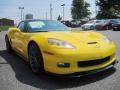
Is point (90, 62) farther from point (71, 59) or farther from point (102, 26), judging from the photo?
point (102, 26)

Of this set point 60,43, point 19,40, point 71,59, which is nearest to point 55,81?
point 71,59

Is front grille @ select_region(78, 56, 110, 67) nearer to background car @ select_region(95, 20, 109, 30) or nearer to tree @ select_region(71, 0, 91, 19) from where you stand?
background car @ select_region(95, 20, 109, 30)

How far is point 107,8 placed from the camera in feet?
197

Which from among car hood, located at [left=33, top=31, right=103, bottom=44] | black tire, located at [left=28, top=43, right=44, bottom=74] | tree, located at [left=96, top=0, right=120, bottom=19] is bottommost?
black tire, located at [left=28, top=43, right=44, bottom=74]

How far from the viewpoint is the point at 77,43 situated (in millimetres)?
5316

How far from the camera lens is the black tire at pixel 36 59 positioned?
18.2 ft

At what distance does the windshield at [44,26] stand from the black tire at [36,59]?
80cm

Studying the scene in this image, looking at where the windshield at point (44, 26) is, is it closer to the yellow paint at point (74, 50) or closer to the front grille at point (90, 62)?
the yellow paint at point (74, 50)

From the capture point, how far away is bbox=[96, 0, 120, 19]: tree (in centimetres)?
5888

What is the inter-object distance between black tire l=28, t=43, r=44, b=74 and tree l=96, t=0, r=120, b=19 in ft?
177

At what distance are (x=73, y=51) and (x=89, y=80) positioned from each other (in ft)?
2.16

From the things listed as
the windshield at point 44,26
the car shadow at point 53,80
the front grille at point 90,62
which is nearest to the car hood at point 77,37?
the front grille at point 90,62

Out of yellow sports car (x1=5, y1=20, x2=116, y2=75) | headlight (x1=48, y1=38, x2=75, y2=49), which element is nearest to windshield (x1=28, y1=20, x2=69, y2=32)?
yellow sports car (x1=5, y1=20, x2=116, y2=75)

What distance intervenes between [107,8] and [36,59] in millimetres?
55946
